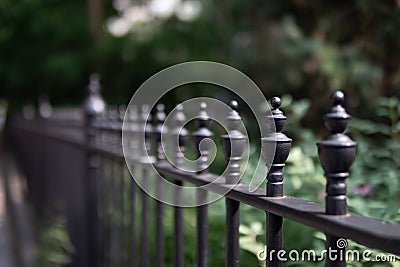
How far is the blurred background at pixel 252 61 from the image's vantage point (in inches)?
107

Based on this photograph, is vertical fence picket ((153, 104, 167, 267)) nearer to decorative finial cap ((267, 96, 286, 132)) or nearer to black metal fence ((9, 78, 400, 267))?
black metal fence ((9, 78, 400, 267))

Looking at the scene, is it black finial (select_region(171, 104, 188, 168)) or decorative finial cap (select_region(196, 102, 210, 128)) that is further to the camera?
black finial (select_region(171, 104, 188, 168))

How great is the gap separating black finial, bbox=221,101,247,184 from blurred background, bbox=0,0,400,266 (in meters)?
0.42

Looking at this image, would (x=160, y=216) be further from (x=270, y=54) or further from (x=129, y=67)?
(x=129, y=67)

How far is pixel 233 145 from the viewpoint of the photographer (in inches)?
57.6

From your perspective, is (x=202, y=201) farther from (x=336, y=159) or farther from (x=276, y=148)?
(x=336, y=159)

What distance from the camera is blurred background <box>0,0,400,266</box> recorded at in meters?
2.73

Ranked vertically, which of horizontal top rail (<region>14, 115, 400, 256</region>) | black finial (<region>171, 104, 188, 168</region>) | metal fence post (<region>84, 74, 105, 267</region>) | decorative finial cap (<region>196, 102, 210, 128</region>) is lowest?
metal fence post (<region>84, 74, 105, 267</region>)

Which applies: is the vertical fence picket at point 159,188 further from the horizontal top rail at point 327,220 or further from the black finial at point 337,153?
the black finial at point 337,153

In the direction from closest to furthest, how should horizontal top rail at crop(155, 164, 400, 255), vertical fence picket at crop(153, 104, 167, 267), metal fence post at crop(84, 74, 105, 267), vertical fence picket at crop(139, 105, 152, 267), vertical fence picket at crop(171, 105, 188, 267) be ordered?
horizontal top rail at crop(155, 164, 400, 255), vertical fence picket at crop(171, 105, 188, 267), vertical fence picket at crop(153, 104, 167, 267), vertical fence picket at crop(139, 105, 152, 267), metal fence post at crop(84, 74, 105, 267)

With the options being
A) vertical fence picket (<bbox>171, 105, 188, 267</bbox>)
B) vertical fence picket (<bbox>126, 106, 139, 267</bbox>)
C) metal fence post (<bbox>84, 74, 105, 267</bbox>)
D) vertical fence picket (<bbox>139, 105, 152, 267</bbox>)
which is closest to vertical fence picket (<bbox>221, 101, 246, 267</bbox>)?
vertical fence picket (<bbox>171, 105, 188, 267</bbox>)

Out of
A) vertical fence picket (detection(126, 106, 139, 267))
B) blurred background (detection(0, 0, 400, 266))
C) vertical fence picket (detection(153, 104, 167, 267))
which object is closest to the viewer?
vertical fence picket (detection(153, 104, 167, 267))

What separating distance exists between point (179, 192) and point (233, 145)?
0.50m

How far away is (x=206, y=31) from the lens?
11273 mm
